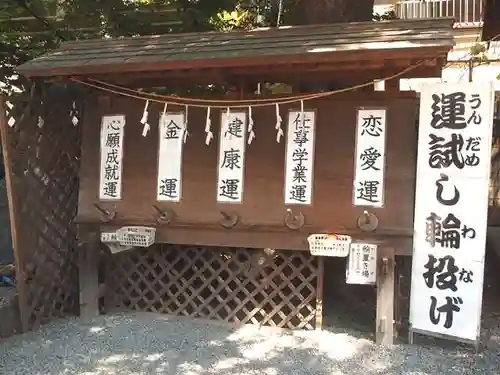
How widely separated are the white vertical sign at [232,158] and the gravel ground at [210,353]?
1.45 metres

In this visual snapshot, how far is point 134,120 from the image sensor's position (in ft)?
20.8

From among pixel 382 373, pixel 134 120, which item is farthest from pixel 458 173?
pixel 134 120

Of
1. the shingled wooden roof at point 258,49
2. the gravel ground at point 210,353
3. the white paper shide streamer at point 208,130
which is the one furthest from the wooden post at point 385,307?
the white paper shide streamer at point 208,130

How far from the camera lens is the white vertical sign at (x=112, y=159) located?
6.30 meters

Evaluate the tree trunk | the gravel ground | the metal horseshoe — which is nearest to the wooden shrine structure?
the metal horseshoe

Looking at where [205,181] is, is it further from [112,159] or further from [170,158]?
[112,159]

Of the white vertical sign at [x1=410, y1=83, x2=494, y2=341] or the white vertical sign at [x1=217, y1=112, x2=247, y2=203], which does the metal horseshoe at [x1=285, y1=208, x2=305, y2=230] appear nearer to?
the white vertical sign at [x1=217, y1=112, x2=247, y2=203]

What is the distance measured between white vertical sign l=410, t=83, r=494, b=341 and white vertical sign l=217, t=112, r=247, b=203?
1775 mm

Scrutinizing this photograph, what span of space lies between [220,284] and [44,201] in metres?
2.15

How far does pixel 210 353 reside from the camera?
540 cm

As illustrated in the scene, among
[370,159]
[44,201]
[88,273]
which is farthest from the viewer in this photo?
[88,273]

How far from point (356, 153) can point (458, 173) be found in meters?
0.97

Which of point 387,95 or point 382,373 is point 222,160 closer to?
point 387,95

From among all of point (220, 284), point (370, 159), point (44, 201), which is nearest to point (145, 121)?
point (44, 201)
